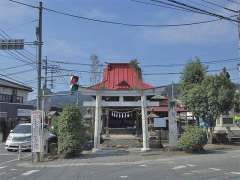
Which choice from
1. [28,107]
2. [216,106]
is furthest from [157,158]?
[28,107]

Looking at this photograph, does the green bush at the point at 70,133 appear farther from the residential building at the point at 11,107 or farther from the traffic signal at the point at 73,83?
the residential building at the point at 11,107

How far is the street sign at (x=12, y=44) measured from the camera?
30.5 metres

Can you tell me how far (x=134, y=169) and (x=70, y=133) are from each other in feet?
21.8

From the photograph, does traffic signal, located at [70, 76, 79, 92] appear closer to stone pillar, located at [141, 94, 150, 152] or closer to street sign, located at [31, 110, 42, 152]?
street sign, located at [31, 110, 42, 152]

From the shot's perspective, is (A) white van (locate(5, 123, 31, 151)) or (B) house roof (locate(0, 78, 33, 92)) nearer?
(A) white van (locate(5, 123, 31, 151))

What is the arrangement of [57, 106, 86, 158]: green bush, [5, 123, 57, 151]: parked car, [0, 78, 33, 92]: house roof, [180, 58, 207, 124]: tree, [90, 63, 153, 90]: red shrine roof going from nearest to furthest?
1. [57, 106, 86, 158]: green bush
2. [5, 123, 57, 151]: parked car
3. [90, 63, 153, 90]: red shrine roof
4. [180, 58, 207, 124]: tree
5. [0, 78, 33, 92]: house roof

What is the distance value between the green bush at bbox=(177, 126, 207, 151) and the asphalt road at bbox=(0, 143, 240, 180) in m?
1.50

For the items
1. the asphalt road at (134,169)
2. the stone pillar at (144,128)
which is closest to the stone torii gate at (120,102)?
the stone pillar at (144,128)

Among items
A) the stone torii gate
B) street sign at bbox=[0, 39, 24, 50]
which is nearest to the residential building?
street sign at bbox=[0, 39, 24, 50]

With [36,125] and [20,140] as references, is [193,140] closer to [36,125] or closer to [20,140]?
[36,125]

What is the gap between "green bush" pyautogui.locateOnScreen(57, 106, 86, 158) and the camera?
26188 mm

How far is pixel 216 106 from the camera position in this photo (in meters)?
34.9

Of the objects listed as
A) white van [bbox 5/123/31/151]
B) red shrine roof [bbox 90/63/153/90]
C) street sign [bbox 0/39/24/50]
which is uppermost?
street sign [bbox 0/39/24/50]

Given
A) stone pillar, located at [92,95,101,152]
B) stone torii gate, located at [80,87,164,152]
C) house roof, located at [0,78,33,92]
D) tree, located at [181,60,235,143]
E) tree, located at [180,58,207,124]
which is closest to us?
stone pillar, located at [92,95,101,152]
